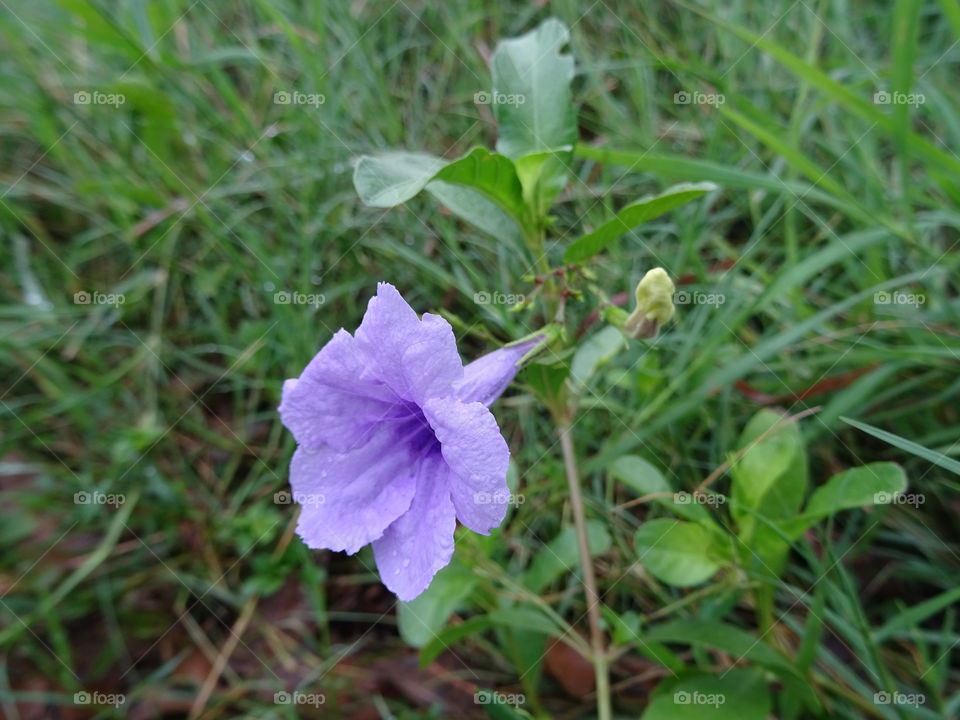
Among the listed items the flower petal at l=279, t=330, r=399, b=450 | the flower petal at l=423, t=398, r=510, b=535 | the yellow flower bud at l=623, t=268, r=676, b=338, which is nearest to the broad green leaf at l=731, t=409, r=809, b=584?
the yellow flower bud at l=623, t=268, r=676, b=338

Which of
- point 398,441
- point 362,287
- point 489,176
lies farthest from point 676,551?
point 362,287

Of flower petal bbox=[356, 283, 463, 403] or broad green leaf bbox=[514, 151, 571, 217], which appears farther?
broad green leaf bbox=[514, 151, 571, 217]

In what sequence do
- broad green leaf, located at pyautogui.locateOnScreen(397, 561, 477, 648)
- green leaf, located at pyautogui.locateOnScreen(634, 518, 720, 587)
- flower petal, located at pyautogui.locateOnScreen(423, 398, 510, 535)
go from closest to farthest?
flower petal, located at pyautogui.locateOnScreen(423, 398, 510, 535) < green leaf, located at pyautogui.locateOnScreen(634, 518, 720, 587) < broad green leaf, located at pyautogui.locateOnScreen(397, 561, 477, 648)

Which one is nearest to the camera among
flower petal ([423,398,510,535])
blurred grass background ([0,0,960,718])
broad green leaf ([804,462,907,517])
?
flower petal ([423,398,510,535])

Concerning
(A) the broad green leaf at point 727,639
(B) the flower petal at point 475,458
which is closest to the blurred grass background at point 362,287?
(A) the broad green leaf at point 727,639

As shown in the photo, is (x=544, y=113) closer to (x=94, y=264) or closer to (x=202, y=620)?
(x=202, y=620)

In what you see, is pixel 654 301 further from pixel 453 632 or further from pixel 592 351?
pixel 453 632

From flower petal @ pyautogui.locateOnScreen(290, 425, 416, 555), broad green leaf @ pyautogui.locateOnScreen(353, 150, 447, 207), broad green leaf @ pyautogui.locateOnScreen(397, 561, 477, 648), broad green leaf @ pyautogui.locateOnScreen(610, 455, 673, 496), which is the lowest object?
broad green leaf @ pyautogui.locateOnScreen(397, 561, 477, 648)

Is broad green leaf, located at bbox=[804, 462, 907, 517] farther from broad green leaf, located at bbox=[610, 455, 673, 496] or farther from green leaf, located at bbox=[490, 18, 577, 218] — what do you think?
green leaf, located at bbox=[490, 18, 577, 218]
